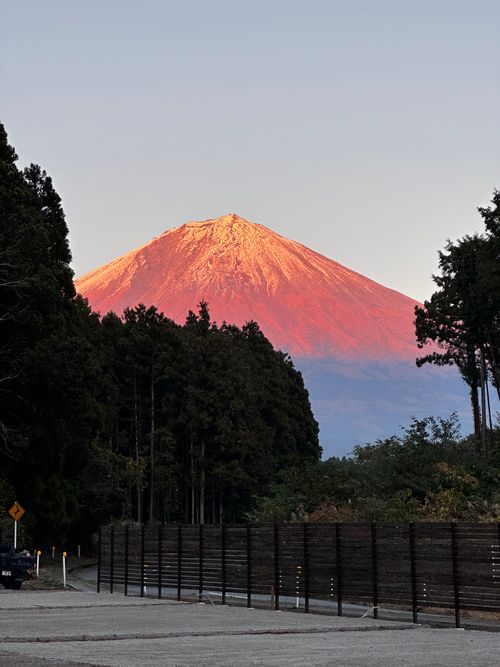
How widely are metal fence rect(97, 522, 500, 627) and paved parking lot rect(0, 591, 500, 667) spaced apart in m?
0.89

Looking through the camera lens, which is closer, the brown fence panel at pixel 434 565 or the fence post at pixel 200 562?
the brown fence panel at pixel 434 565

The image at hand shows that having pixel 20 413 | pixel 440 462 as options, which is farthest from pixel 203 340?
pixel 440 462

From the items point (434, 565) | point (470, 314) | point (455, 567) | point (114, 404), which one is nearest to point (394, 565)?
point (434, 565)

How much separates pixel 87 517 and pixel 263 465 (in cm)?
2009

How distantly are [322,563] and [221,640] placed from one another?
797 cm

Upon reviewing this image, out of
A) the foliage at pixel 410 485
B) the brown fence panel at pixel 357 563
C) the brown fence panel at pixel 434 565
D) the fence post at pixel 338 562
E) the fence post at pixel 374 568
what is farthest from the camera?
the foliage at pixel 410 485

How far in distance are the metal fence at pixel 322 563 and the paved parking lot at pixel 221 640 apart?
0.89 meters

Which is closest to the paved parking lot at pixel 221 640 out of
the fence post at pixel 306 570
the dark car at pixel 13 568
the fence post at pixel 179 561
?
the fence post at pixel 306 570

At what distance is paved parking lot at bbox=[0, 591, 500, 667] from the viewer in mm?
15969

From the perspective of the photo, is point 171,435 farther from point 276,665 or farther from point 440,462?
point 276,665

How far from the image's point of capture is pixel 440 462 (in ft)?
152

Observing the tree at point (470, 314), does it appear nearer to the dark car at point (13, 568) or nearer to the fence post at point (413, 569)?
the dark car at point (13, 568)

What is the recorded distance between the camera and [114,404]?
92.6 metres

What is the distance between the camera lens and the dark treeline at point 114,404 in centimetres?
4947
